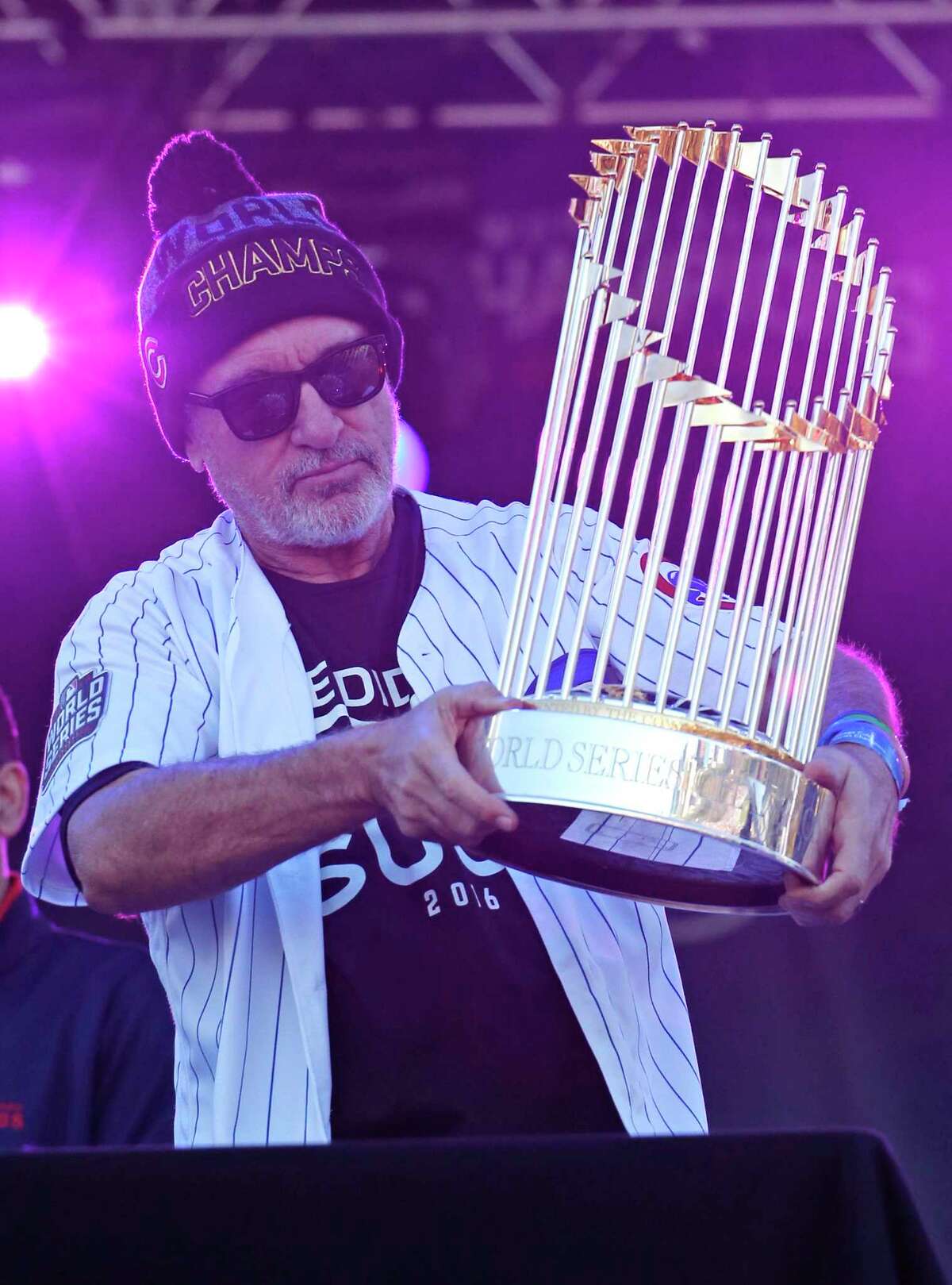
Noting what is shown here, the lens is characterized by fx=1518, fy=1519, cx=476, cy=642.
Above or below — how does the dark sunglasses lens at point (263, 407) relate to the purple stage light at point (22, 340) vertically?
below

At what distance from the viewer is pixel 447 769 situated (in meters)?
1.24

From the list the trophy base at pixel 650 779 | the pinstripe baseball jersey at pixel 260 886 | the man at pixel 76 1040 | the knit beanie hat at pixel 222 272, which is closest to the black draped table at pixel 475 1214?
the trophy base at pixel 650 779

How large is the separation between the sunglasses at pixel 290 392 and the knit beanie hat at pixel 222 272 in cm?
8

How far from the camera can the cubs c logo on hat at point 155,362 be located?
204cm

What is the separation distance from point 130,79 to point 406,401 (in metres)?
1.04

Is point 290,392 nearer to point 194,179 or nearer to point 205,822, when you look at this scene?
point 194,179

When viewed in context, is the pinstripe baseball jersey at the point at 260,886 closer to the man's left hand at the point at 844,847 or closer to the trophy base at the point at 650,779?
the man's left hand at the point at 844,847

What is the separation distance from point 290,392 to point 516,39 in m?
2.37

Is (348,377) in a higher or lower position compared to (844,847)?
higher

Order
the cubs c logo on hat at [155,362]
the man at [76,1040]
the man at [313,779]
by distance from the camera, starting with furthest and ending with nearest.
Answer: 1. the man at [76,1040]
2. the cubs c logo on hat at [155,362]
3. the man at [313,779]

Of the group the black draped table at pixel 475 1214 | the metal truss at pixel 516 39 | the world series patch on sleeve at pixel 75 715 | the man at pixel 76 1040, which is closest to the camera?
the black draped table at pixel 475 1214

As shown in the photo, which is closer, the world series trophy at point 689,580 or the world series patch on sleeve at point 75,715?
the world series trophy at point 689,580

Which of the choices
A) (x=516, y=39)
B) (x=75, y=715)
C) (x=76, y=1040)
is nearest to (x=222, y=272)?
(x=75, y=715)

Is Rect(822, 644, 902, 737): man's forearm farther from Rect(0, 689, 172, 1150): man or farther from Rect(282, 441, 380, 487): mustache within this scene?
Rect(0, 689, 172, 1150): man
